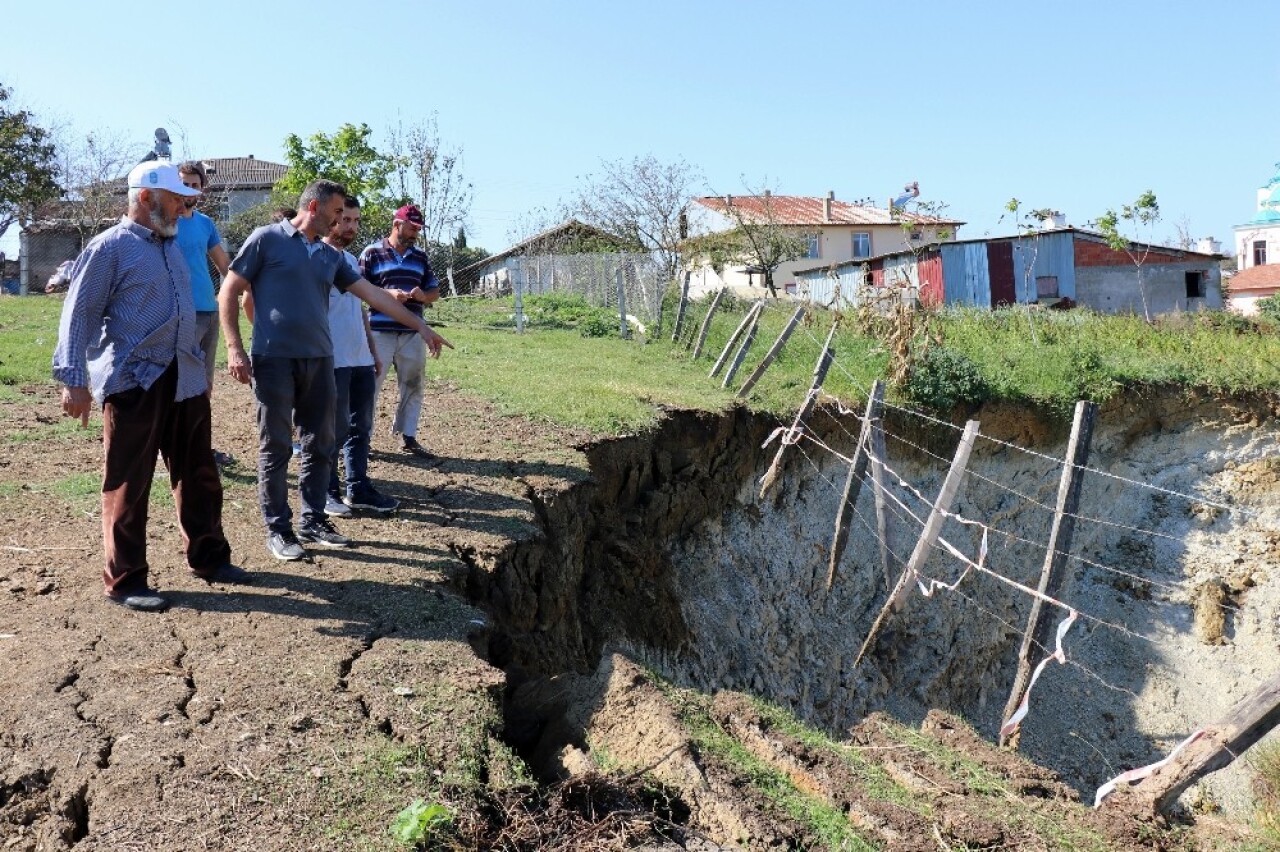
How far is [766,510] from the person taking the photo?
11.4 m

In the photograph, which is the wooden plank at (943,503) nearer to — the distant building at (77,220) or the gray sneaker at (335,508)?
the gray sneaker at (335,508)

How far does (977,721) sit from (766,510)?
372 centimetres

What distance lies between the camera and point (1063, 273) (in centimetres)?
3212

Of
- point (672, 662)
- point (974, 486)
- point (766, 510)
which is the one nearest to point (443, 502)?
point (672, 662)

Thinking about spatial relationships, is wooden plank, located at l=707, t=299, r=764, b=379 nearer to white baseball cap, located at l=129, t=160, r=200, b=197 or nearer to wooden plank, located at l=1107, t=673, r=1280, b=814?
wooden plank, located at l=1107, t=673, r=1280, b=814

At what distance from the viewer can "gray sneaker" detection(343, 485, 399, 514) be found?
6617 millimetres

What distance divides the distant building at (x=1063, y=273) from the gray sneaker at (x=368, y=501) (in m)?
25.2

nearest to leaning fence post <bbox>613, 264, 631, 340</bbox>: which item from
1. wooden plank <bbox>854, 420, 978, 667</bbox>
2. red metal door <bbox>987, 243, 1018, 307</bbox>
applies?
wooden plank <bbox>854, 420, 978, 667</bbox>

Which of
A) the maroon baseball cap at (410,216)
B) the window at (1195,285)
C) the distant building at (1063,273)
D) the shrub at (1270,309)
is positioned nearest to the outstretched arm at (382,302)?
the maroon baseball cap at (410,216)

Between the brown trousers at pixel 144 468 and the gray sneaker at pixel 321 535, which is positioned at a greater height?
the brown trousers at pixel 144 468

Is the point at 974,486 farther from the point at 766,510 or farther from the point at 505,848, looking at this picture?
the point at 505,848

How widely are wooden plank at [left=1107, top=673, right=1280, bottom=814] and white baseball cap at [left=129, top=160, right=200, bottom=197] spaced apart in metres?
5.15

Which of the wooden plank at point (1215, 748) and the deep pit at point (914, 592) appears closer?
the wooden plank at point (1215, 748)

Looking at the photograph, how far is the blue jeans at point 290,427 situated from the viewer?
5441mm
